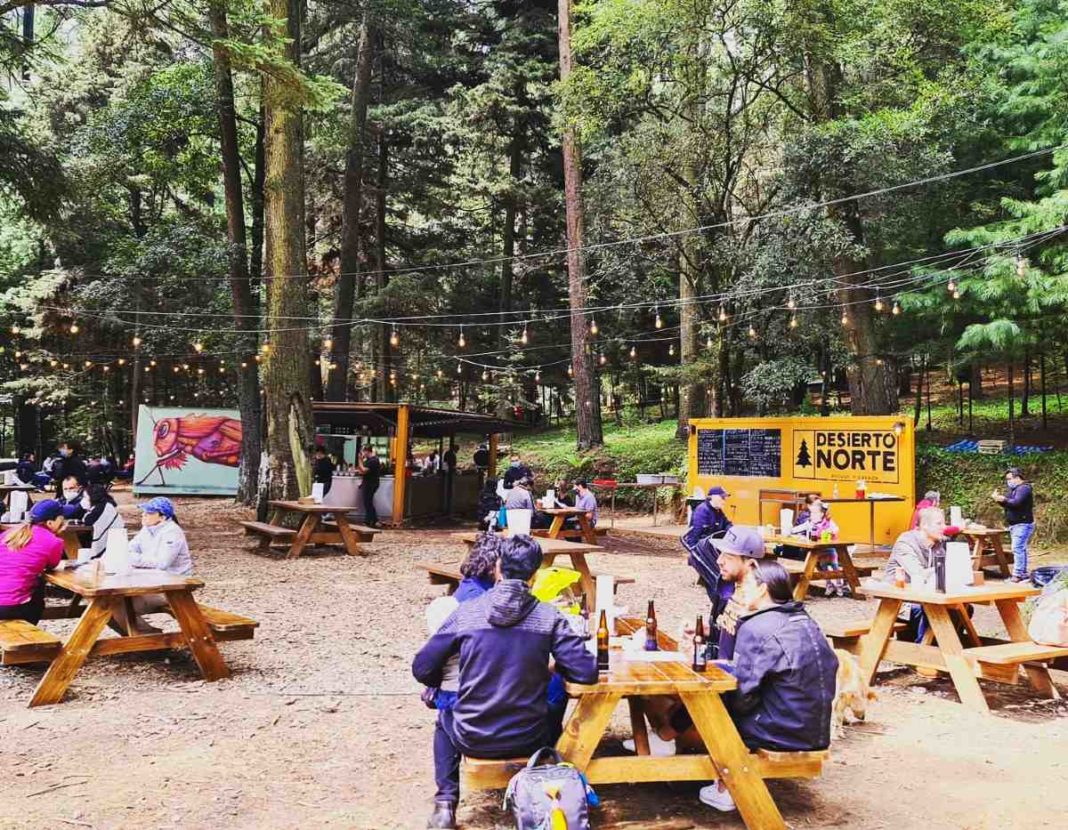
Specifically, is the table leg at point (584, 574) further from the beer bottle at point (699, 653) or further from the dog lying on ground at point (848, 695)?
the beer bottle at point (699, 653)

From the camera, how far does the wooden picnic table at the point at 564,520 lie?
1258 cm

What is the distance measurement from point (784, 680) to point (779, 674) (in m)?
0.03

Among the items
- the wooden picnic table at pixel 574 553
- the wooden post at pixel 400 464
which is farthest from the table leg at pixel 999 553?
the wooden post at pixel 400 464

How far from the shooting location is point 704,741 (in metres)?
3.69

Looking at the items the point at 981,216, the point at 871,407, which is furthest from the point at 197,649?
the point at 981,216

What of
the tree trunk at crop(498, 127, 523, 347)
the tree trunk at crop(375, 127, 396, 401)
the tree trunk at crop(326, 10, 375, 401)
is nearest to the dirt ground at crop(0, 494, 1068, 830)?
the tree trunk at crop(326, 10, 375, 401)

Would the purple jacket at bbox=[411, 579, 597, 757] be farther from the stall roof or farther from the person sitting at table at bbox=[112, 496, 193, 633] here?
the stall roof

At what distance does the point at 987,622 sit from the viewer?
877 centimetres

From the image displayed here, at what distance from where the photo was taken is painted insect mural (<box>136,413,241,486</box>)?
951 inches

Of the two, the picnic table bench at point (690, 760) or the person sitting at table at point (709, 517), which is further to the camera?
the person sitting at table at point (709, 517)

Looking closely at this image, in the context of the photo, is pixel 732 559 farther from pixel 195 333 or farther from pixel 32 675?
pixel 195 333

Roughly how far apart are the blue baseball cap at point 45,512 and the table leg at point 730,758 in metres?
5.30

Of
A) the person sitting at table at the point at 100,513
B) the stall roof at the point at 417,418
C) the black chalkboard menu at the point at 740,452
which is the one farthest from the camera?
the stall roof at the point at 417,418

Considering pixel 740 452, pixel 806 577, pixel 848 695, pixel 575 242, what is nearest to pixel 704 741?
pixel 848 695
